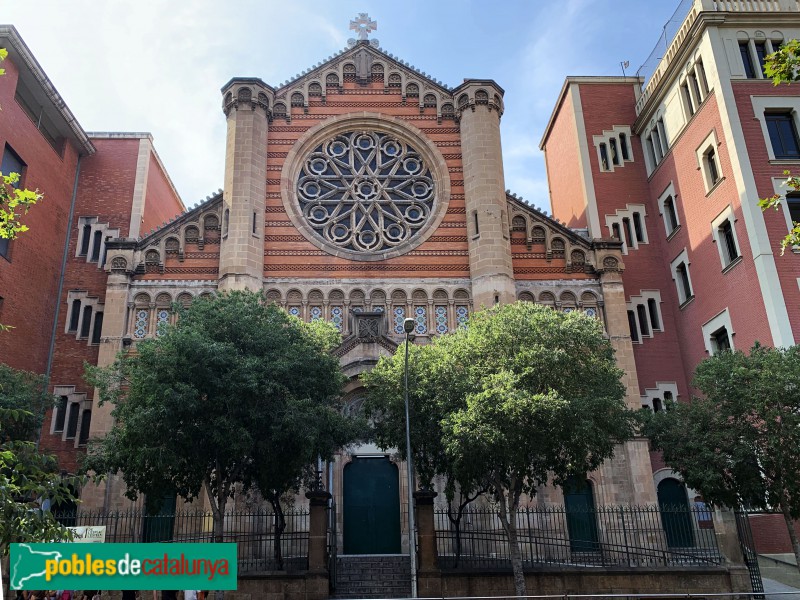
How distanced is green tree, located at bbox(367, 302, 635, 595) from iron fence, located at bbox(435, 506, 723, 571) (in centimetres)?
298

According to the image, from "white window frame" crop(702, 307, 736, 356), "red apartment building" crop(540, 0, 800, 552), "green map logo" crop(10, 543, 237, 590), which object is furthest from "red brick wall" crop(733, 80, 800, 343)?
"green map logo" crop(10, 543, 237, 590)

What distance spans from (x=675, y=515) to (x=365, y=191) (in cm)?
1727

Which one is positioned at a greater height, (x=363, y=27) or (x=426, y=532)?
(x=363, y=27)

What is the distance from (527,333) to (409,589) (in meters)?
7.64

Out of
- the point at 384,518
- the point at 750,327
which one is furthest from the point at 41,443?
the point at 750,327

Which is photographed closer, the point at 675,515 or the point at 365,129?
the point at 675,515

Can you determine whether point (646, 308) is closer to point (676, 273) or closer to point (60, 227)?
point (676, 273)

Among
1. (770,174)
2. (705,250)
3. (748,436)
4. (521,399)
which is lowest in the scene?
(748,436)

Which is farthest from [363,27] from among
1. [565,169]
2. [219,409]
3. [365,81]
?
[219,409]

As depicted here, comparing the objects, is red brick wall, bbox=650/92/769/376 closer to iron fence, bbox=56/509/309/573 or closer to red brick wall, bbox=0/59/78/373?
iron fence, bbox=56/509/309/573

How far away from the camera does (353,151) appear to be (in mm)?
28969

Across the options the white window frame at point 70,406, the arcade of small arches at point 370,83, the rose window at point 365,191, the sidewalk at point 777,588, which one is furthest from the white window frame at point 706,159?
the white window frame at point 70,406

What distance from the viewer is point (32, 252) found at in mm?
26875

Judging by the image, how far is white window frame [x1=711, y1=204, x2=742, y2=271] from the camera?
81.6 feet
